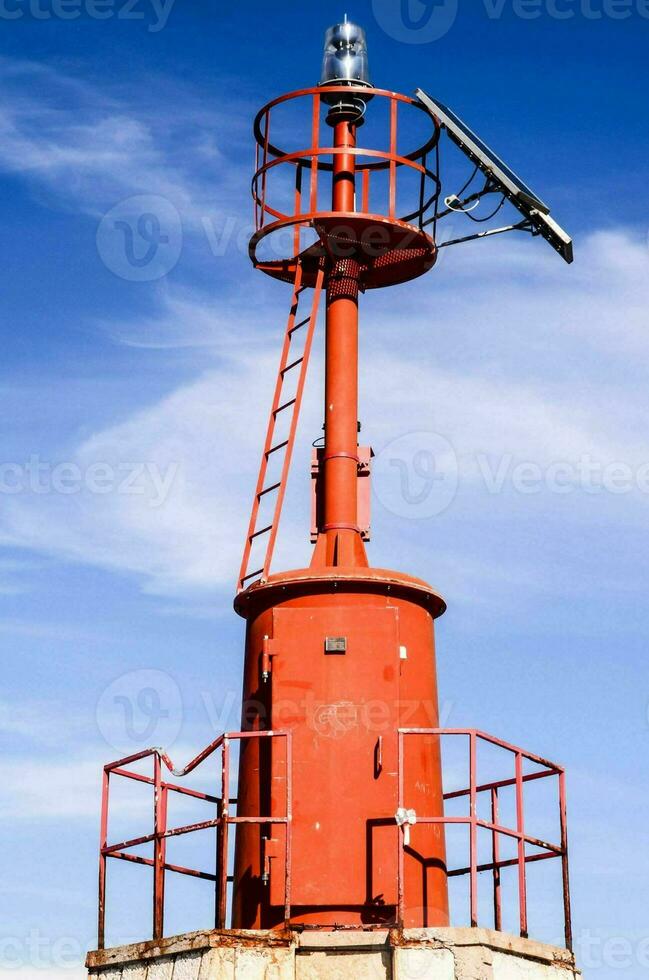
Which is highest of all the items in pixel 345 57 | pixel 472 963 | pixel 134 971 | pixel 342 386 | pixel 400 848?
pixel 345 57

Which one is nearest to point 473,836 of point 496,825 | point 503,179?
point 496,825

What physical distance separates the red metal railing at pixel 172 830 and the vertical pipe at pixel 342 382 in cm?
286

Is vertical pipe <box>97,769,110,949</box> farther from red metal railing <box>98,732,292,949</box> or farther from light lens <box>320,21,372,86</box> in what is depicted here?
light lens <box>320,21,372,86</box>

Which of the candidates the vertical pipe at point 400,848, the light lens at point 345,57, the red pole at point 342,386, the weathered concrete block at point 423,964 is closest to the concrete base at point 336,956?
the weathered concrete block at point 423,964

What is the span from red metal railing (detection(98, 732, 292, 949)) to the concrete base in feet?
1.17

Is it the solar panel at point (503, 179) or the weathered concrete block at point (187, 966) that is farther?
the solar panel at point (503, 179)

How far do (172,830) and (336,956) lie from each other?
7.48 feet

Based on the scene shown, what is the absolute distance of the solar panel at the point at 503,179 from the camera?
2241 centimetres

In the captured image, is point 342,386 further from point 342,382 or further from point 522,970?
point 522,970

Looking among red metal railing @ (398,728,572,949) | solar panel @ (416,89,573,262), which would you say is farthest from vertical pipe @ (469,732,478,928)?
solar panel @ (416,89,573,262)

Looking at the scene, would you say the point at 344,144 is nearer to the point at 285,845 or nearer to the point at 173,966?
the point at 285,845

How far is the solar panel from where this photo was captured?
22406 millimetres

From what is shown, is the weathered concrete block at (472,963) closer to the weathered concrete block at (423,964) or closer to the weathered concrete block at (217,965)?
the weathered concrete block at (423,964)

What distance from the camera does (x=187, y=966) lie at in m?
Answer: 16.7
